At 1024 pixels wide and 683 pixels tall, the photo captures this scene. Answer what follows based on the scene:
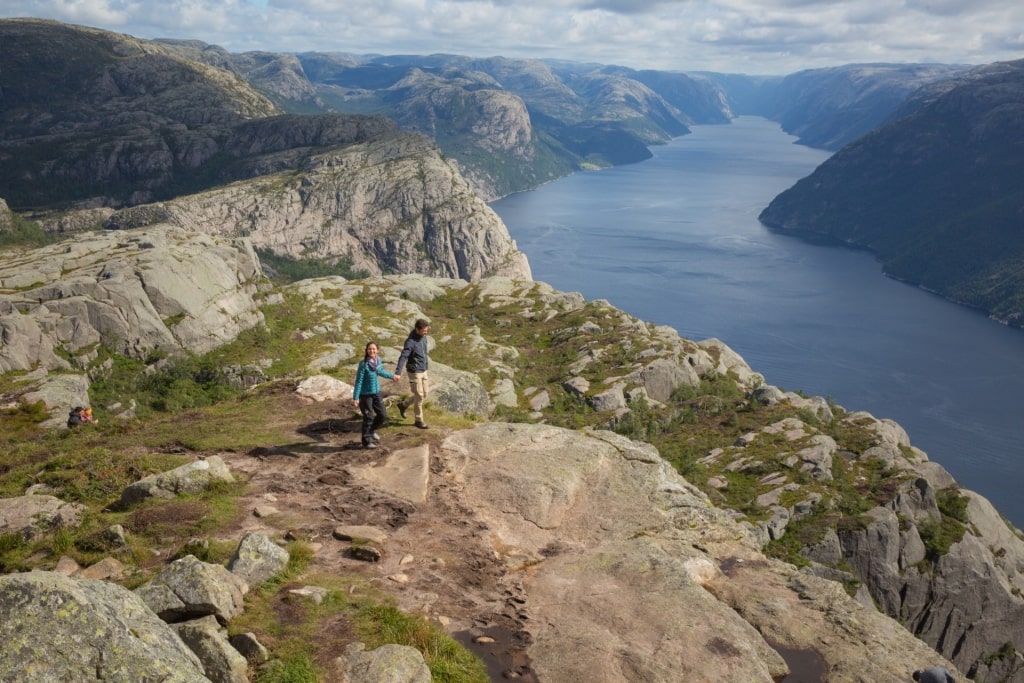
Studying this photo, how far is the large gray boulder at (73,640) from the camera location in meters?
9.57

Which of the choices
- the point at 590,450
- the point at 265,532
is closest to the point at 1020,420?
the point at 590,450

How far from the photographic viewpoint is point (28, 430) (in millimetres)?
39531

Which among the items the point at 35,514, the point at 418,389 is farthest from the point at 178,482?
the point at 418,389

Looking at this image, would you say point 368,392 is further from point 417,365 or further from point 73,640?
point 73,640

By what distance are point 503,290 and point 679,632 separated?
104321 mm

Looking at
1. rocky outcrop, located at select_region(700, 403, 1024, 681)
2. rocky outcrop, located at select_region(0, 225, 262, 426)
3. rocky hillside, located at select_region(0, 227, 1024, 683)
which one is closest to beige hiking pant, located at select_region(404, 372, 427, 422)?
rocky hillside, located at select_region(0, 227, 1024, 683)

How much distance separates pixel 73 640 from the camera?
999 cm

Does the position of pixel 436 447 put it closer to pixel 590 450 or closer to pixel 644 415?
pixel 590 450

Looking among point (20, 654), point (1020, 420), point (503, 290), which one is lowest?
point (1020, 420)

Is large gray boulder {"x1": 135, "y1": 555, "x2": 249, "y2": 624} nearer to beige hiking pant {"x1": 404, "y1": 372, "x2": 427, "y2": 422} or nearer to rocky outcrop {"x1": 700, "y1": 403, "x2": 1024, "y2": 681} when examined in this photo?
beige hiking pant {"x1": 404, "y1": 372, "x2": 427, "y2": 422}

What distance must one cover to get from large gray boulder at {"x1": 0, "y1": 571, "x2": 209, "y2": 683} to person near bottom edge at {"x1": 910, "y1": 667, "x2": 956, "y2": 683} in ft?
53.9

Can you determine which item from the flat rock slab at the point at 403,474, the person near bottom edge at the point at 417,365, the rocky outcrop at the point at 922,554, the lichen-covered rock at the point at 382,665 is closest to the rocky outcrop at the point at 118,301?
the person near bottom edge at the point at 417,365

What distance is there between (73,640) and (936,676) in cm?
1853

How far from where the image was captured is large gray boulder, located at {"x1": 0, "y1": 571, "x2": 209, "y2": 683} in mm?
9570
